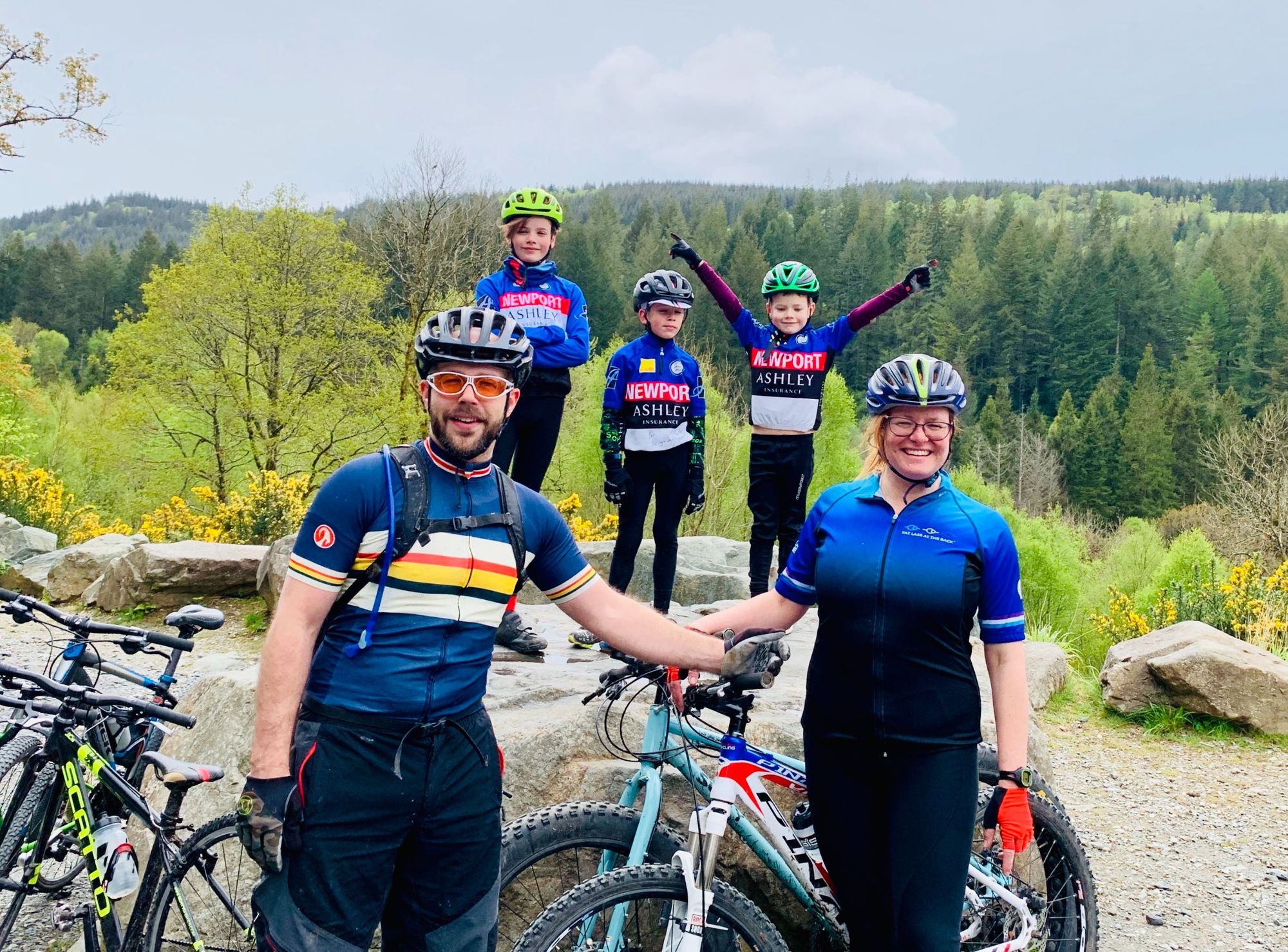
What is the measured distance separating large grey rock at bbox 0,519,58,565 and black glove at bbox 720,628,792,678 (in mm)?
12730

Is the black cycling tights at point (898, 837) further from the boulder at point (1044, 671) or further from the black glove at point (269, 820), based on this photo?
the boulder at point (1044, 671)

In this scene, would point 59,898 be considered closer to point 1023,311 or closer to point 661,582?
point 661,582

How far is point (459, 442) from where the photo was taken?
244 centimetres

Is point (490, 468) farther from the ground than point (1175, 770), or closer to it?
farther from the ground

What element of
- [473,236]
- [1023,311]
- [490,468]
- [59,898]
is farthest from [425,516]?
[1023,311]

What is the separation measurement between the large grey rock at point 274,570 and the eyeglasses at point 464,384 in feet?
21.9

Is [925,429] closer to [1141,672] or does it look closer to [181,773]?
[181,773]

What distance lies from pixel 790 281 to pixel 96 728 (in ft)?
14.1

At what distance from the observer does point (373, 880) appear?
2.35 metres

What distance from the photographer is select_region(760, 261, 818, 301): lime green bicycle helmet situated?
5914mm

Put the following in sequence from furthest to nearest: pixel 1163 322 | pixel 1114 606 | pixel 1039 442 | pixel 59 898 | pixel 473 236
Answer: pixel 1163 322 → pixel 1039 442 → pixel 473 236 → pixel 1114 606 → pixel 59 898

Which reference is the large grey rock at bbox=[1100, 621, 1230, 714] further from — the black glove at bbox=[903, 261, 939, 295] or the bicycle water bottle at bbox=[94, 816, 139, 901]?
the bicycle water bottle at bbox=[94, 816, 139, 901]

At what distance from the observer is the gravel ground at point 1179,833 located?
4832 mm

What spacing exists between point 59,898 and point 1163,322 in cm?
8719
